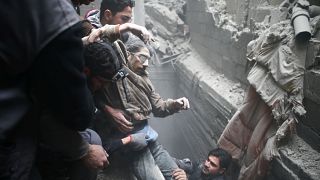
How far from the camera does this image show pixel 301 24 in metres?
3.13

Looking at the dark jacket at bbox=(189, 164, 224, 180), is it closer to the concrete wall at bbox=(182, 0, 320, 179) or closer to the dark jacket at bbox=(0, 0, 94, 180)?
the concrete wall at bbox=(182, 0, 320, 179)

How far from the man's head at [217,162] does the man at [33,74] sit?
2941 millimetres

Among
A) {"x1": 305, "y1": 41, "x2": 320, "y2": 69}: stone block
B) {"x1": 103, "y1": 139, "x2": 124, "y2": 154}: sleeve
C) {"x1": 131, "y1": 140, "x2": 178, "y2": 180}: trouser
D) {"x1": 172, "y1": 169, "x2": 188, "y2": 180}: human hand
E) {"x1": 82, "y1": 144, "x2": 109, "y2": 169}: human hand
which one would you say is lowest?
{"x1": 172, "y1": 169, "x2": 188, "y2": 180}: human hand

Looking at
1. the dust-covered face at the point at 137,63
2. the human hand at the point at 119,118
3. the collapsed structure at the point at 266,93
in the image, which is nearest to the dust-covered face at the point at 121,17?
the dust-covered face at the point at 137,63

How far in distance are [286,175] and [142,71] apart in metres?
1.70

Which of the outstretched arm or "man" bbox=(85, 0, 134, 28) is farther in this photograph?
"man" bbox=(85, 0, 134, 28)

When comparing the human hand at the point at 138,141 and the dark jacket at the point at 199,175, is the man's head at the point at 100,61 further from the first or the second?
the dark jacket at the point at 199,175

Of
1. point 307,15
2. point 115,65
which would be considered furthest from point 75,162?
point 307,15

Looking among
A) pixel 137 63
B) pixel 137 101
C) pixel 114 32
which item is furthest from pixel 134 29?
pixel 137 101

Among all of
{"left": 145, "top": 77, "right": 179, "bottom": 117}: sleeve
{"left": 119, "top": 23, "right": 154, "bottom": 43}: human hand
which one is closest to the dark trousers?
{"left": 119, "top": 23, "right": 154, "bottom": 43}: human hand

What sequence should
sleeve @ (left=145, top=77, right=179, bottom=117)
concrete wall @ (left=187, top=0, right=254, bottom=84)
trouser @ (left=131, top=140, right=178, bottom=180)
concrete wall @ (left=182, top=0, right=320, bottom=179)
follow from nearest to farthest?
concrete wall @ (left=182, top=0, right=320, bottom=179) < trouser @ (left=131, top=140, right=178, bottom=180) < sleeve @ (left=145, top=77, right=179, bottom=117) < concrete wall @ (left=187, top=0, right=254, bottom=84)

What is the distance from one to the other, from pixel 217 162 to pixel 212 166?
137mm

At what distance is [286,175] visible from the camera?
9.57 ft

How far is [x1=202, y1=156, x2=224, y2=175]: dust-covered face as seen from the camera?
13.5 feet
